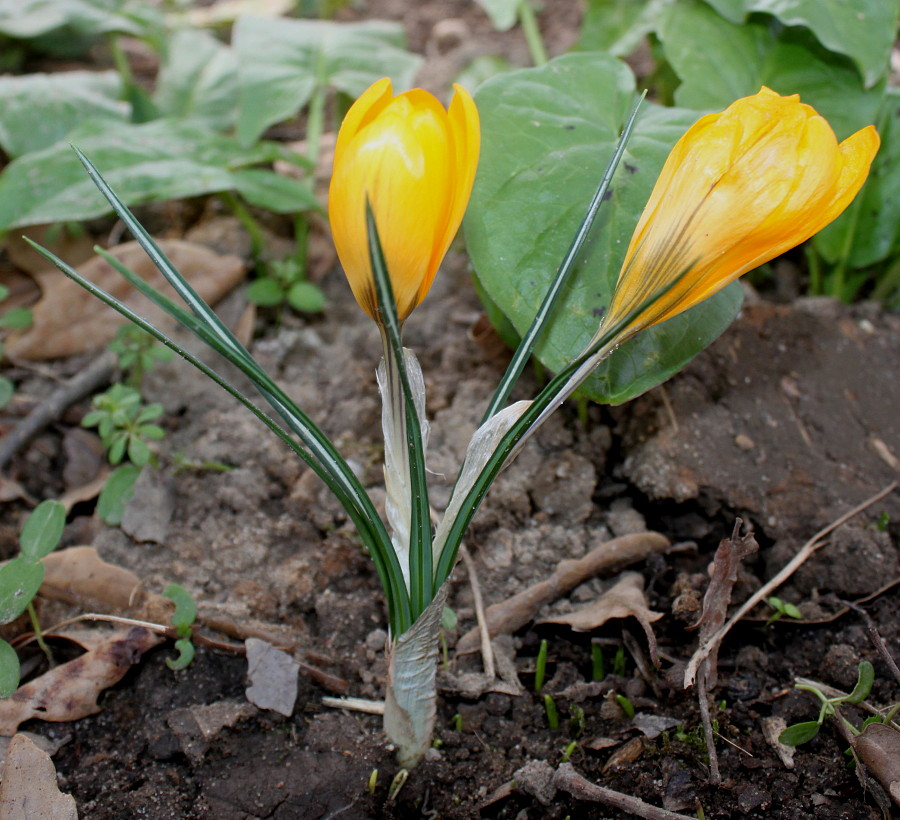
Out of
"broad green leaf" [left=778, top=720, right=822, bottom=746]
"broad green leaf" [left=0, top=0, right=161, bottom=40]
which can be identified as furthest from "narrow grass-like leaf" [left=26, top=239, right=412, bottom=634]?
"broad green leaf" [left=0, top=0, right=161, bottom=40]

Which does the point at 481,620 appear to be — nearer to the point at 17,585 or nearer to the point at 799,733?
the point at 799,733

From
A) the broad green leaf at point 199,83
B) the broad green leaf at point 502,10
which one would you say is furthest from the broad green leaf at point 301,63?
the broad green leaf at point 502,10

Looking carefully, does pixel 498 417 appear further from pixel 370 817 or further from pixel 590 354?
pixel 370 817

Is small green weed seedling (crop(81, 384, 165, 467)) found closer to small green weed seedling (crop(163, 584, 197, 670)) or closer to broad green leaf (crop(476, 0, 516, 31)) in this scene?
small green weed seedling (crop(163, 584, 197, 670))

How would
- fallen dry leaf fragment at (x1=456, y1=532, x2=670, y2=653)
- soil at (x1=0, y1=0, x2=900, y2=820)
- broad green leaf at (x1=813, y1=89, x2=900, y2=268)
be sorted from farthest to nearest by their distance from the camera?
1. broad green leaf at (x1=813, y1=89, x2=900, y2=268)
2. fallen dry leaf fragment at (x1=456, y1=532, x2=670, y2=653)
3. soil at (x1=0, y1=0, x2=900, y2=820)

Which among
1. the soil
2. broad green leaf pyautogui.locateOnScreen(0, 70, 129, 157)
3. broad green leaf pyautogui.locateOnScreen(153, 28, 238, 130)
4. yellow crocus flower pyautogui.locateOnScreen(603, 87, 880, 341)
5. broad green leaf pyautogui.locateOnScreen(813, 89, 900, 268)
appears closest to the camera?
yellow crocus flower pyautogui.locateOnScreen(603, 87, 880, 341)

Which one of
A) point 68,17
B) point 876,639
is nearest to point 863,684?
point 876,639

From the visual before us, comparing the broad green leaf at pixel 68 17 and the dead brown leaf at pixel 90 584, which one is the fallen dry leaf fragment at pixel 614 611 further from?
the broad green leaf at pixel 68 17
